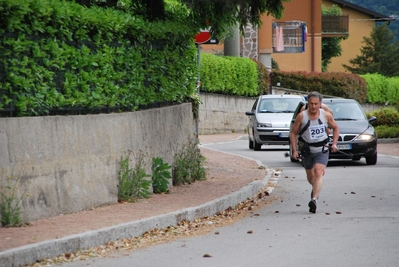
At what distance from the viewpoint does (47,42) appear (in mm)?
10852

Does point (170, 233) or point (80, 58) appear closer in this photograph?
point (170, 233)

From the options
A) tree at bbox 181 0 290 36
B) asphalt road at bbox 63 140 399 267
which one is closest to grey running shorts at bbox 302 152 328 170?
asphalt road at bbox 63 140 399 267

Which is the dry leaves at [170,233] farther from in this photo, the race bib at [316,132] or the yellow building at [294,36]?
the yellow building at [294,36]

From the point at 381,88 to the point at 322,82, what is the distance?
8.67m

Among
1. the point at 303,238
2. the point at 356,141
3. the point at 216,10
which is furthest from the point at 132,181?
the point at 356,141

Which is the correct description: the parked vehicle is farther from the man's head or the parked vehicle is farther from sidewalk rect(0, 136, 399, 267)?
the man's head

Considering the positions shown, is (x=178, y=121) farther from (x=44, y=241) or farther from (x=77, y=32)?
(x=44, y=241)

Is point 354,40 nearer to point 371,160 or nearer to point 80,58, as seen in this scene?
point 371,160

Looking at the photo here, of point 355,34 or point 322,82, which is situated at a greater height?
point 355,34

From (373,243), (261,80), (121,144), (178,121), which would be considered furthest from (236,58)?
(373,243)

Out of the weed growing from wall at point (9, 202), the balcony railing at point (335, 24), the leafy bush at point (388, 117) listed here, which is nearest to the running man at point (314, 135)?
the weed growing from wall at point (9, 202)

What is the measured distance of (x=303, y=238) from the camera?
9914 millimetres

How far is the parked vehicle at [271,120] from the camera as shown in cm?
2797

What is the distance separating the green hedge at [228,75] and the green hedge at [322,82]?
21.7 feet
